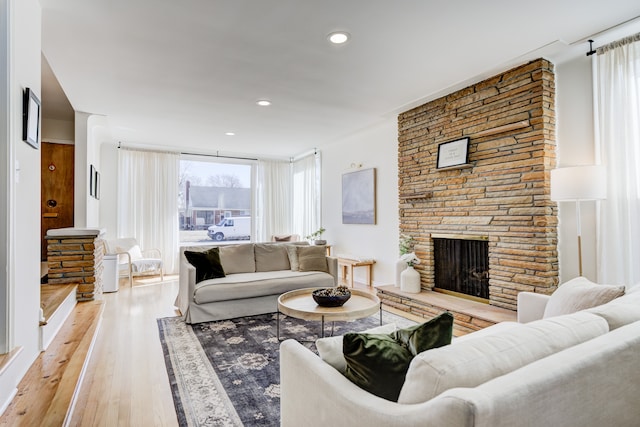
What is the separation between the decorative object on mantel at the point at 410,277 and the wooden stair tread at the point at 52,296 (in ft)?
11.5

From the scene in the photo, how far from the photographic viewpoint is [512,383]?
843 mm

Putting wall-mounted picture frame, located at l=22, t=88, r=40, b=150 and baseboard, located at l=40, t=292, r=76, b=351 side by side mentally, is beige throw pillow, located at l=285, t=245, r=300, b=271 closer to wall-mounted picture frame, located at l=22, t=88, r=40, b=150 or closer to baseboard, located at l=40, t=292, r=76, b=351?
baseboard, located at l=40, t=292, r=76, b=351

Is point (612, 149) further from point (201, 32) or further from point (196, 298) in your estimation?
point (196, 298)

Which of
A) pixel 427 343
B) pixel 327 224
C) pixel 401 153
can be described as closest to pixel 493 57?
pixel 401 153

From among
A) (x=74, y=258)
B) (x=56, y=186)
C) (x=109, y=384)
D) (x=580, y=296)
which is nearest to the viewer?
(x=580, y=296)

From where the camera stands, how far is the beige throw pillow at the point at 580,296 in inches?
70.8

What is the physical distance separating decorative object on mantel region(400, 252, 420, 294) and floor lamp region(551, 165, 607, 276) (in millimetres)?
1700

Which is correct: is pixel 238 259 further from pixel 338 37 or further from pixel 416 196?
pixel 338 37

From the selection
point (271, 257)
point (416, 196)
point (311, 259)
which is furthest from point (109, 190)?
point (416, 196)

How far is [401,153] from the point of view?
4.71 m

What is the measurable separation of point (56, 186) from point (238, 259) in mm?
3476

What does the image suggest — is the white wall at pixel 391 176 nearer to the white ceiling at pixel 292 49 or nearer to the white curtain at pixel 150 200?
the white ceiling at pixel 292 49

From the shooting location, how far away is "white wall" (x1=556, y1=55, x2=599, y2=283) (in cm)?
302

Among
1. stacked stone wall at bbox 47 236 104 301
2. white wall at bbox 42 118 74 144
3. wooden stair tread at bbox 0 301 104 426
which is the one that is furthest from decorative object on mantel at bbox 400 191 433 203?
white wall at bbox 42 118 74 144
